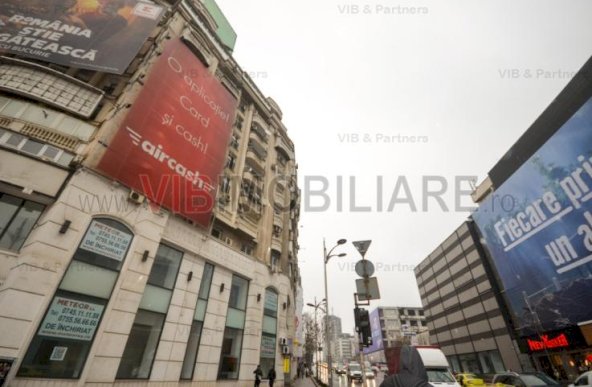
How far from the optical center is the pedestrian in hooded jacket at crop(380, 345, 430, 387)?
10.8 ft

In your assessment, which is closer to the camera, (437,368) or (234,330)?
(437,368)

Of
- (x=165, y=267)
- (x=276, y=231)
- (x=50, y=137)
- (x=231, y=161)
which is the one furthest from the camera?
(x=276, y=231)

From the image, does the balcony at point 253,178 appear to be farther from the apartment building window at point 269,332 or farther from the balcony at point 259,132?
the apartment building window at point 269,332

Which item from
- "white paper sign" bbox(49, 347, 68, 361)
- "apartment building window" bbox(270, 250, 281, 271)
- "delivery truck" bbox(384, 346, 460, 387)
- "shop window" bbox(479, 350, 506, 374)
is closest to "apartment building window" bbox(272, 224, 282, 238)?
"apartment building window" bbox(270, 250, 281, 271)

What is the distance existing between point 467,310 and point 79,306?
199 feet

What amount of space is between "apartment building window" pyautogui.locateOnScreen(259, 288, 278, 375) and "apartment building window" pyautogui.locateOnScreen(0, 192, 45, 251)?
1438 cm

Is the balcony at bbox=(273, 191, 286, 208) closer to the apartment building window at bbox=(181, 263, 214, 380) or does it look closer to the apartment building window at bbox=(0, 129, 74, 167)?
the apartment building window at bbox=(181, 263, 214, 380)

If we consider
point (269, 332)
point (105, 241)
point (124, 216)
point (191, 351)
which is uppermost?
point (124, 216)

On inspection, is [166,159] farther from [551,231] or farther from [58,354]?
[551,231]

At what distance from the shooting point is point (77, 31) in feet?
51.8

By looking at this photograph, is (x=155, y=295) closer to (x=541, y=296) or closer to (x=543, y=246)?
(x=543, y=246)

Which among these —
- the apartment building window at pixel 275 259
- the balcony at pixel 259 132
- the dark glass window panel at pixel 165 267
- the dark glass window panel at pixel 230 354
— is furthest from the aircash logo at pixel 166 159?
the balcony at pixel 259 132

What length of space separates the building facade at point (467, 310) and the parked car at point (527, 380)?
120ft

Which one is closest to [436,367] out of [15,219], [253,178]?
[253,178]
